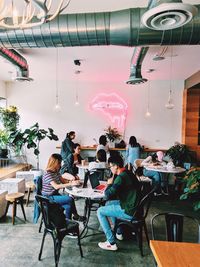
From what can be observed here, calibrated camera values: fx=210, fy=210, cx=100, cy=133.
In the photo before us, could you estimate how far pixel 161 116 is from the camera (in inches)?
289

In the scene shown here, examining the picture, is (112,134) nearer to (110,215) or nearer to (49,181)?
(49,181)

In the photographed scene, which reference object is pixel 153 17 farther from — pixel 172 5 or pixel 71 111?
pixel 71 111

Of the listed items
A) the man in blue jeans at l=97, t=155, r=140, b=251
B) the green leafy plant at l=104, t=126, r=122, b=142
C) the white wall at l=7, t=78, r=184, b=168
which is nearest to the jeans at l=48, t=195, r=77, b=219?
the man in blue jeans at l=97, t=155, r=140, b=251

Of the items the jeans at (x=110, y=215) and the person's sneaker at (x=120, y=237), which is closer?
the jeans at (x=110, y=215)

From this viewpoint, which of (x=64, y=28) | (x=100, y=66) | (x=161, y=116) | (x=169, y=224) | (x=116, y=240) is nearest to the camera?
(x=169, y=224)

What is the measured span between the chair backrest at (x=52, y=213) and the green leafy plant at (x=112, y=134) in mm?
4689

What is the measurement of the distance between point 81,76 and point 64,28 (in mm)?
4326

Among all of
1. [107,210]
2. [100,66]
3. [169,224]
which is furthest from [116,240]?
[100,66]

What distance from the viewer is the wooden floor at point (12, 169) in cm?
594

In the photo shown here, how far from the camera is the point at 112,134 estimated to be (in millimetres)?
7285

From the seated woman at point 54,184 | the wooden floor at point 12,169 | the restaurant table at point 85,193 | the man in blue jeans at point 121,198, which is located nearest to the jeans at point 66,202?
the seated woman at point 54,184

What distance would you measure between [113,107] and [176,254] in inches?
240

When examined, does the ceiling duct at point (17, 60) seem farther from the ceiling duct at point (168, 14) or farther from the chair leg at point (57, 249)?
the chair leg at point (57, 249)

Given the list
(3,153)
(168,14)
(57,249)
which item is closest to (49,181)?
(57,249)
